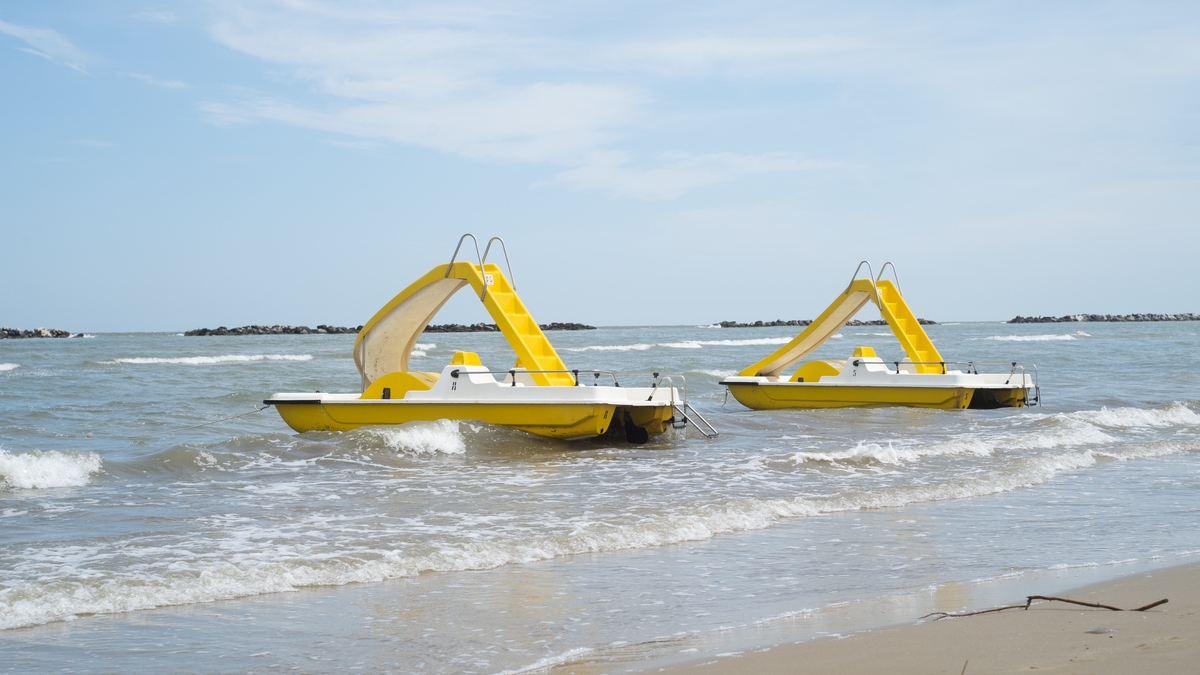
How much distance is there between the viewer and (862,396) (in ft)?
63.4

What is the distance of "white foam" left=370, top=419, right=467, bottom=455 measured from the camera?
13086 mm

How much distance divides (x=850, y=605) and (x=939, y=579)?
968 millimetres

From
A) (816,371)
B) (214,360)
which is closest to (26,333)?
(214,360)

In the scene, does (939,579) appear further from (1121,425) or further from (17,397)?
(17,397)

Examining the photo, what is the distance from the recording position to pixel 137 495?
33.0 feet

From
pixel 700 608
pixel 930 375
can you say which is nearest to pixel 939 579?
pixel 700 608

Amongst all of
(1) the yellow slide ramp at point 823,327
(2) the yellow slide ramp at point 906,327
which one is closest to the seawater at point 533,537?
(2) the yellow slide ramp at point 906,327

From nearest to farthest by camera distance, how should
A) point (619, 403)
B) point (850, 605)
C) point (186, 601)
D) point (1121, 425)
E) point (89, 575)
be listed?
point (850, 605) → point (186, 601) → point (89, 575) → point (619, 403) → point (1121, 425)

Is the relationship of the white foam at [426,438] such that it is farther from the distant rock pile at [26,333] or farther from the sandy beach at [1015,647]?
the distant rock pile at [26,333]

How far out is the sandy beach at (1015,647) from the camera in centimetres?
408

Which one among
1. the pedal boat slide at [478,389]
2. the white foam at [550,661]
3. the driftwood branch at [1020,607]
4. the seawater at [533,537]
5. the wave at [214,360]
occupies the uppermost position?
the pedal boat slide at [478,389]

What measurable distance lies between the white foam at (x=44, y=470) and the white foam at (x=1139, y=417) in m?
16.0

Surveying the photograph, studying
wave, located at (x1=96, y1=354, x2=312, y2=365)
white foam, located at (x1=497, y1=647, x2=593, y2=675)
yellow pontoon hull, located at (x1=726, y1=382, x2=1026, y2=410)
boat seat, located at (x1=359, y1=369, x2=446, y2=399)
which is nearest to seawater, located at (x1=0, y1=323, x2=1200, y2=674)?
white foam, located at (x1=497, y1=647, x2=593, y2=675)

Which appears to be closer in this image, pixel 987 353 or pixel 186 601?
pixel 186 601
